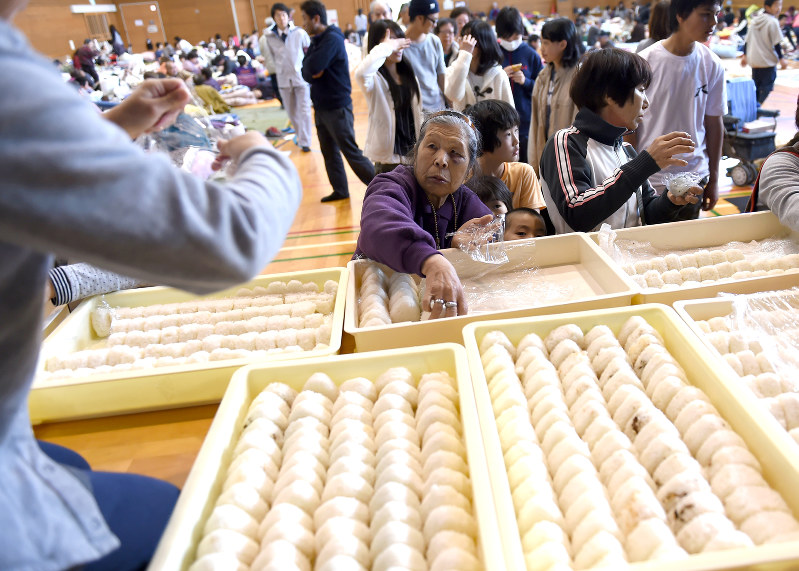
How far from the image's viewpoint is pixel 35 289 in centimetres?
55

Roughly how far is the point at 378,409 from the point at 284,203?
600mm

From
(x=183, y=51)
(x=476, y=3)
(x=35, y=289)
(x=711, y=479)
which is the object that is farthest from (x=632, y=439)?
(x=476, y=3)

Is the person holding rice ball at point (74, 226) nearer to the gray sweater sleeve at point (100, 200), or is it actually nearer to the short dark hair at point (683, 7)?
the gray sweater sleeve at point (100, 200)

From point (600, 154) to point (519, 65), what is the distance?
209cm

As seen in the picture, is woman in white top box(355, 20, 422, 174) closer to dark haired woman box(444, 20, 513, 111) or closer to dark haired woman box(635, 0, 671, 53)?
dark haired woman box(444, 20, 513, 111)

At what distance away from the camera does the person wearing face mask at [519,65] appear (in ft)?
12.7

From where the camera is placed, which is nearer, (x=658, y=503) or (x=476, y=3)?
(x=658, y=503)

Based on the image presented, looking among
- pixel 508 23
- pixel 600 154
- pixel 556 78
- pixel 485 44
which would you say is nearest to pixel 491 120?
pixel 600 154

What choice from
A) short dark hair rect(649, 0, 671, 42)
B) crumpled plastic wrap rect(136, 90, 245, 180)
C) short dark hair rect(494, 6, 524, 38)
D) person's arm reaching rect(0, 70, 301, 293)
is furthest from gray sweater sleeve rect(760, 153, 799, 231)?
short dark hair rect(494, 6, 524, 38)

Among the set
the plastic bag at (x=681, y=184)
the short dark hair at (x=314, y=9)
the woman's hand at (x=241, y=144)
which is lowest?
the plastic bag at (x=681, y=184)

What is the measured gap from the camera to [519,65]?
12.2 ft

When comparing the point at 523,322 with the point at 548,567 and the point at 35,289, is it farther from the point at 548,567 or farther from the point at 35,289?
the point at 35,289

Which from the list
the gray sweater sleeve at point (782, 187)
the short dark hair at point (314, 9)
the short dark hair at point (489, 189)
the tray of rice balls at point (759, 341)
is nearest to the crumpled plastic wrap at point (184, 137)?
the short dark hair at point (489, 189)

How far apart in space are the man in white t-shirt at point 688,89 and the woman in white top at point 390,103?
1.43 meters
